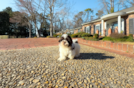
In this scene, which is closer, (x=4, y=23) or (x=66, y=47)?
(x=66, y=47)

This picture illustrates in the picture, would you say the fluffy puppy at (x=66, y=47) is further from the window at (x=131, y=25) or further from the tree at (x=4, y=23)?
the tree at (x=4, y=23)

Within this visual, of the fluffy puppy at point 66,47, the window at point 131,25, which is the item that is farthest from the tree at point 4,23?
the window at point 131,25

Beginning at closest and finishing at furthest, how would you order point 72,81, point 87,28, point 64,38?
point 72,81 → point 64,38 → point 87,28

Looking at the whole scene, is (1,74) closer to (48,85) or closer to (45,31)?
(48,85)

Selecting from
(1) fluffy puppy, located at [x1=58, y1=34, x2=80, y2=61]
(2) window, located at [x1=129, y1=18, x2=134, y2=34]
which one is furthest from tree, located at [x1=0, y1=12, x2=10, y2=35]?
(2) window, located at [x1=129, y1=18, x2=134, y2=34]

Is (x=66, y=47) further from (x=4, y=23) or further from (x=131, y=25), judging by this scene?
(x=4, y=23)

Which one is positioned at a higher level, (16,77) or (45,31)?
(45,31)

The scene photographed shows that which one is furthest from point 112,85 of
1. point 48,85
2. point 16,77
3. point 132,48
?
point 132,48

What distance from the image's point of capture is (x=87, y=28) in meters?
17.2

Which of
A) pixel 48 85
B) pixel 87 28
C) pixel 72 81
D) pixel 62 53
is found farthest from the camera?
pixel 87 28

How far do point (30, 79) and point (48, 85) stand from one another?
49 cm

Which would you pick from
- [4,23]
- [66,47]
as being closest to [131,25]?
[66,47]

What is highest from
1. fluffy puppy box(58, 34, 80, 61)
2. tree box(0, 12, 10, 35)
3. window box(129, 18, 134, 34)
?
tree box(0, 12, 10, 35)

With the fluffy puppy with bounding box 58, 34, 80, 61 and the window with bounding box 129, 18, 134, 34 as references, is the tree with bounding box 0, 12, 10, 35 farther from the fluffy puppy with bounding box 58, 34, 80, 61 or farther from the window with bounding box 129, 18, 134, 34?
the window with bounding box 129, 18, 134, 34
